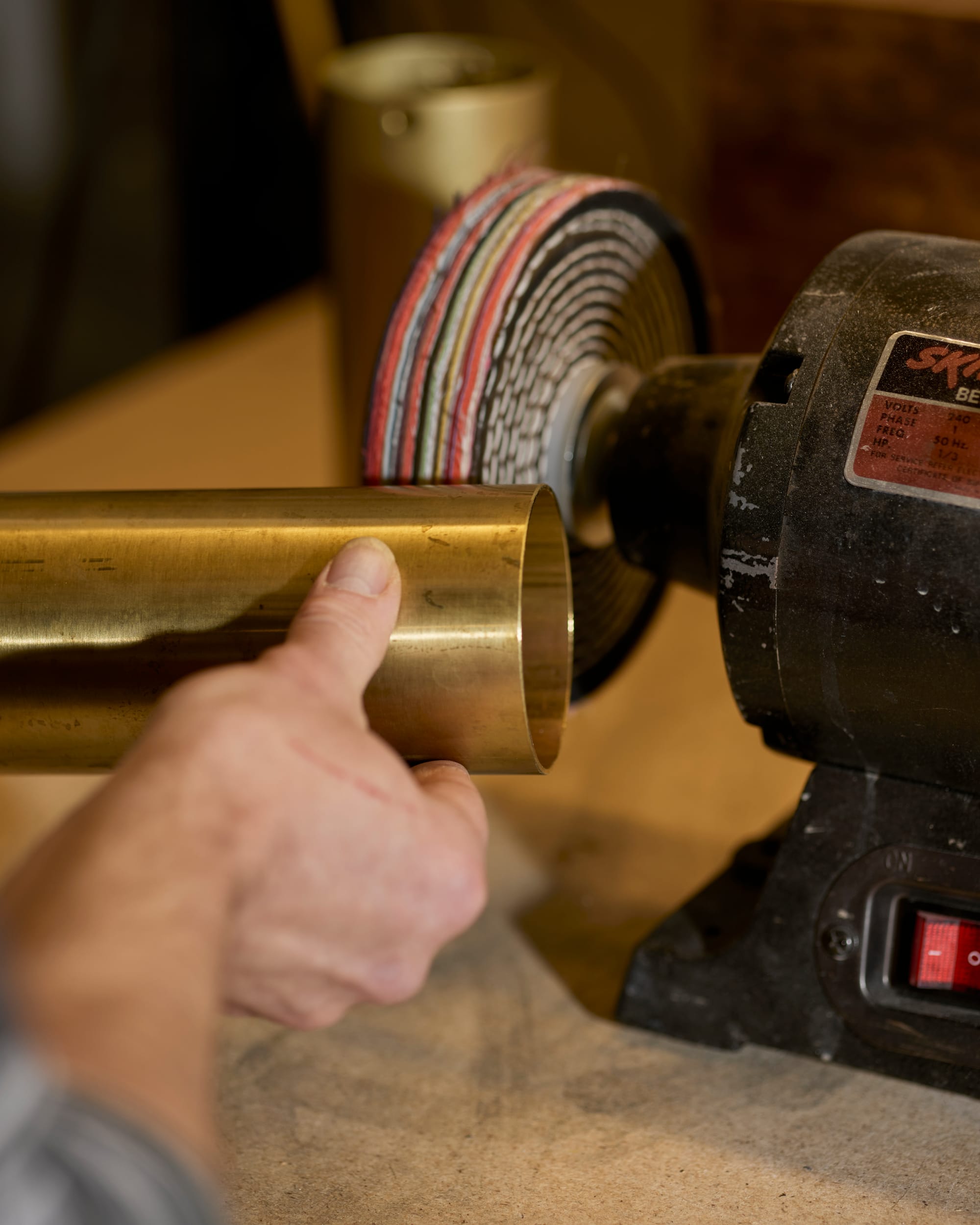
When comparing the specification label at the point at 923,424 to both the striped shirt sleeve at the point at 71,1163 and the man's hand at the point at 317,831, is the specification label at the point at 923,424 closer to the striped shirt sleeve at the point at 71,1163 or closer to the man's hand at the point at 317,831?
the man's hand at the point at 317,831

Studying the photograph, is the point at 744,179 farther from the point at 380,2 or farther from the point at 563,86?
the point at 380,2

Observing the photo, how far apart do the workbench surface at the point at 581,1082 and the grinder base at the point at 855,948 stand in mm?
32

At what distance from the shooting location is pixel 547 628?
76 centimetres

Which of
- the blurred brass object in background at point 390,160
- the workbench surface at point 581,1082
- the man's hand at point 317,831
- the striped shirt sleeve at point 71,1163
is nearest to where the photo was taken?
the striped shirt sleeve at point 71,1163

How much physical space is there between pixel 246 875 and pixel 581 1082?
39 cm

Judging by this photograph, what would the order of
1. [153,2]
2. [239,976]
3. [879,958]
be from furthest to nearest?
[153,2] → [879,958] → [239,976]

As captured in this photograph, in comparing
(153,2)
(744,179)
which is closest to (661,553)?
(744,179)

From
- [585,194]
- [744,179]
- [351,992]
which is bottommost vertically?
[351,992]

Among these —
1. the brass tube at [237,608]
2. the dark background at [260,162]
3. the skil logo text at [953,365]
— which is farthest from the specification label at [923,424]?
the dark background at [260,162]

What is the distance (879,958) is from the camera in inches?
29.7

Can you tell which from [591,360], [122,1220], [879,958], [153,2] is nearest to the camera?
[122,1220]

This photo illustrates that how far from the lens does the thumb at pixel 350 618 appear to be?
22.2 inches

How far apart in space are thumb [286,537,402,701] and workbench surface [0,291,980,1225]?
0.29 m

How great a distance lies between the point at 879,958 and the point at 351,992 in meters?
0.34
